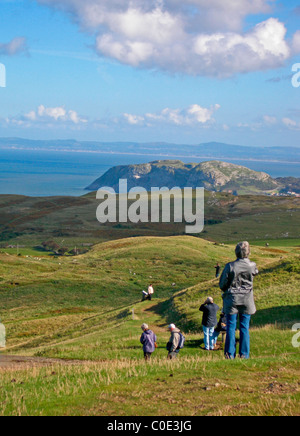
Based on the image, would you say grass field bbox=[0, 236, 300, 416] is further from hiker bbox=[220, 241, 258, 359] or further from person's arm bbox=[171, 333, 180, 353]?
hiker bbox=[220, 241, 258, 359]

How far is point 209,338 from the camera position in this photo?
16359mm

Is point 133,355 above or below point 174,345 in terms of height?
below

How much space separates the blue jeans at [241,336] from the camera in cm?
1295

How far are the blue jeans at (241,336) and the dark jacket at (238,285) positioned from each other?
0.84 ft

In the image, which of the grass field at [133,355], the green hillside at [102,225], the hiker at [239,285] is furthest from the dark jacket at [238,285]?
the green hillside at [102,225]

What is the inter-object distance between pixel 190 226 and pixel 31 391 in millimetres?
140258

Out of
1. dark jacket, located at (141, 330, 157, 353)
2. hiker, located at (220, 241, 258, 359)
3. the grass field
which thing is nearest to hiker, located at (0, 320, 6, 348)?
the grass field

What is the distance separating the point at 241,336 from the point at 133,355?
5.50 meters

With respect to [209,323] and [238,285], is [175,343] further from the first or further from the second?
[238,285]

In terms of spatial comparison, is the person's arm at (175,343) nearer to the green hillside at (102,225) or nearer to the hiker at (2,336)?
the hiker at (2,336)

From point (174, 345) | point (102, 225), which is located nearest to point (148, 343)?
point (174, 345)
